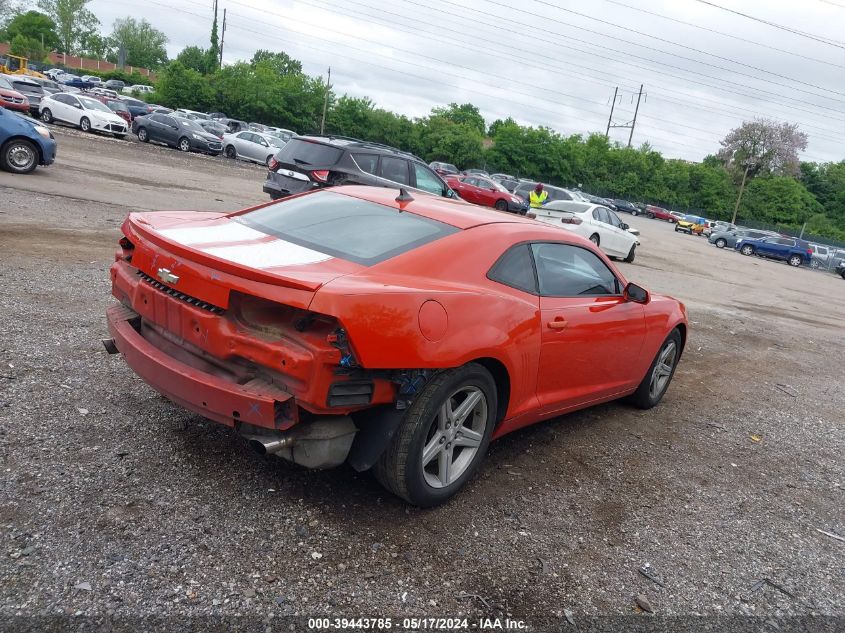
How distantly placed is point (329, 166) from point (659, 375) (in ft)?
29.4

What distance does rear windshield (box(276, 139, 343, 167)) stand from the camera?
1338 cm

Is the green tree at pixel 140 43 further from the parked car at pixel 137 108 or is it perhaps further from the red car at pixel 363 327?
the red car at pixel 363 327

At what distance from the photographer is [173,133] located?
31.3 meters

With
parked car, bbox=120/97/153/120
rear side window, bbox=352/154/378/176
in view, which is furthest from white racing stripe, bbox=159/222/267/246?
parked car, bbox=120/97/153/120

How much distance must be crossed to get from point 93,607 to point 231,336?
118 centimetres

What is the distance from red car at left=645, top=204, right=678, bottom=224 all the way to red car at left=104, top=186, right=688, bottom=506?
2679 inches

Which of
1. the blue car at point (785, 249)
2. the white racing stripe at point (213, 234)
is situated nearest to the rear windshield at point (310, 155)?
the white racing stripe at point (213, 234)

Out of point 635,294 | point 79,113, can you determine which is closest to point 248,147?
point 79,113

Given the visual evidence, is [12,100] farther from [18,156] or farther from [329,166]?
[329,166]

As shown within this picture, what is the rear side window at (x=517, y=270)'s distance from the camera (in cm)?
390

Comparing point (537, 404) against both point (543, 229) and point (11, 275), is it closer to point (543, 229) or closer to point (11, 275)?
point (543, 229)

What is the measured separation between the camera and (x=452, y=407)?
3.56 metres

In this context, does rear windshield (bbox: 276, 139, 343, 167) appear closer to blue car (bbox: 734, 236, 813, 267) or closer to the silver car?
the silver car

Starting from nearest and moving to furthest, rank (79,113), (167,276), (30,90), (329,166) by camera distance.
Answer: (167,276) < (329,166) < (79,113) < (30,90)
